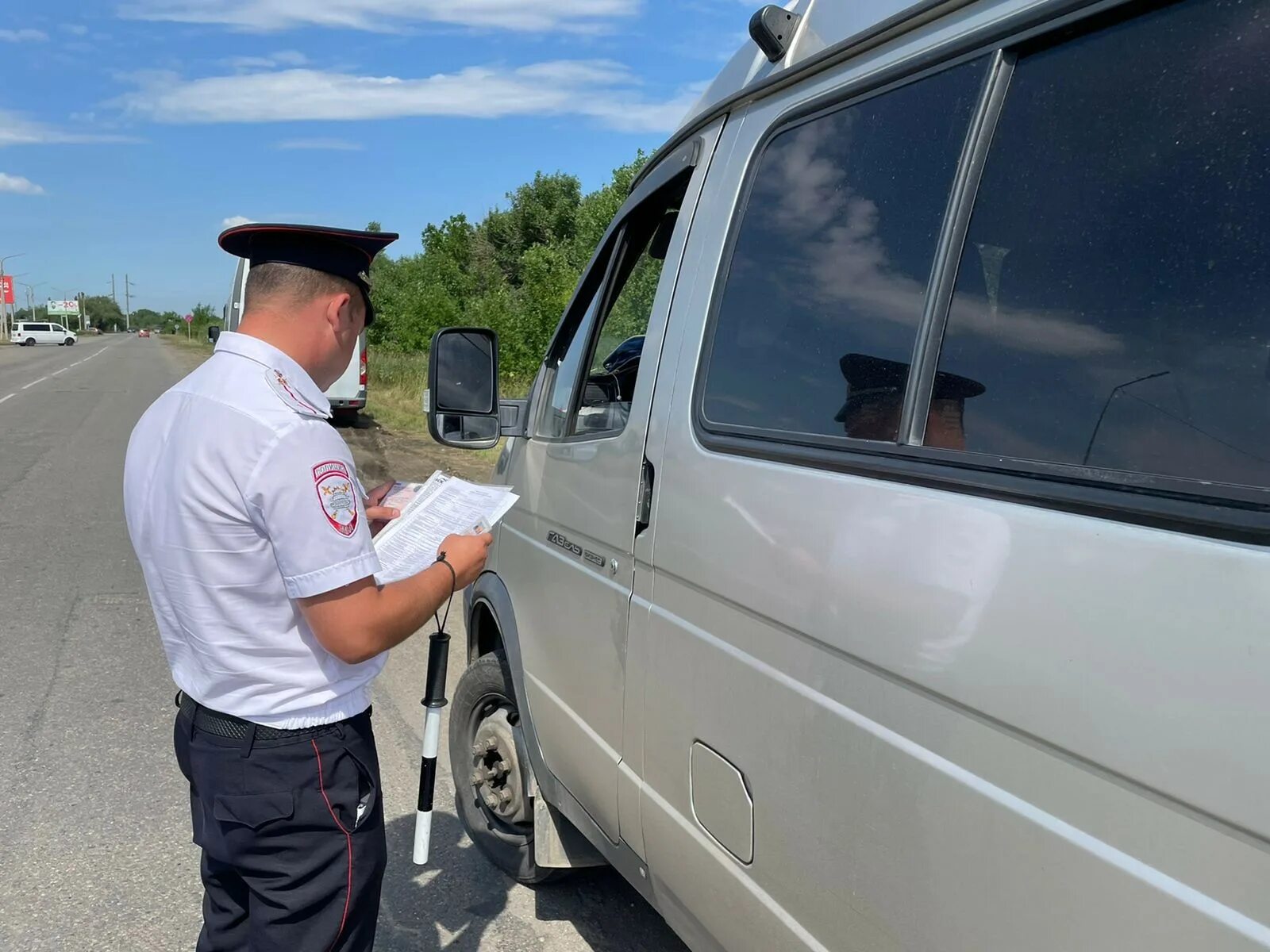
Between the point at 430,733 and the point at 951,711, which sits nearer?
the point at 951,711

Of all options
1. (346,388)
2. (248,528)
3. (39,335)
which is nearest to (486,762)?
(248,528)

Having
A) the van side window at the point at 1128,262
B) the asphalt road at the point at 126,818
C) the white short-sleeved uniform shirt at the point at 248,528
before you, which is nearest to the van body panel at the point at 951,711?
the van side window at the point at 1128,262

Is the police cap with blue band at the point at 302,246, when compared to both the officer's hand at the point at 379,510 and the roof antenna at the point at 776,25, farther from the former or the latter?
the roof antenna at the point at 776,25

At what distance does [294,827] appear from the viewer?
1848 millimetres

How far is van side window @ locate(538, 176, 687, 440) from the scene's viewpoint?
259 cm

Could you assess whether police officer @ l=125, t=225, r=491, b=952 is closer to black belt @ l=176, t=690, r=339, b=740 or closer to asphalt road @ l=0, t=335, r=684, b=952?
black belt @ l=176, t=690, r=339, b=740

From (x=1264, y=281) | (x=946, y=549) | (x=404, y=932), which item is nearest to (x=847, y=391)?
(x=946, y=549)

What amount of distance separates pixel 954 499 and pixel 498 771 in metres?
2.29

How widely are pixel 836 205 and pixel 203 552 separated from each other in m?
1.28

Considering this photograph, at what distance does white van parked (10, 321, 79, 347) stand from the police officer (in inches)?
3024

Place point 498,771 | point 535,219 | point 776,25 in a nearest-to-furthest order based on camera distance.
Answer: point 776,25, point 498,771, point 535,219

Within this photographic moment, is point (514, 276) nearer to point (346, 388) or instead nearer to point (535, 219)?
point (535, 219)

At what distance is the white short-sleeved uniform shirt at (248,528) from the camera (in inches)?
65.8

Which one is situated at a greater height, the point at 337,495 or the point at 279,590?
the point at 337,495
